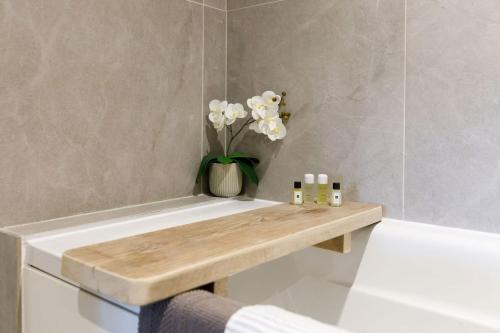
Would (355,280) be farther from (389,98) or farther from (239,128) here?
(239,128)

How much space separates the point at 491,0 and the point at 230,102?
819 millimetres

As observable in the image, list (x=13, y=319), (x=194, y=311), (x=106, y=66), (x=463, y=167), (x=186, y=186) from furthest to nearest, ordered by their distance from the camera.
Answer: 1. (x=186, y=186)
2. (x=106, y=66)
3. (x=463, y=167)
4. (x=13, y=319)
5. (x=194, y=311)

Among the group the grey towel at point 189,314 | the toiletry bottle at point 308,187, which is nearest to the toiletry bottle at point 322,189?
the toiletry bottle at point 308,187

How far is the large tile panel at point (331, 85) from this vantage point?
112cm

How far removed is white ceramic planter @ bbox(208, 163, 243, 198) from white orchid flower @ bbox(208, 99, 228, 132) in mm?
130

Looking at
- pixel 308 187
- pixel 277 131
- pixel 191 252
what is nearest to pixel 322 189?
pixel 308 187

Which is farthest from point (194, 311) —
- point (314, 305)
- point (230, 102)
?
point (230, 102)

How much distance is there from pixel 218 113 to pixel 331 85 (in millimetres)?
365

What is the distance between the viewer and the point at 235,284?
1035mm

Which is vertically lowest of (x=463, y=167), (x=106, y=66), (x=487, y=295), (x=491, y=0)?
(x=487, y=295)

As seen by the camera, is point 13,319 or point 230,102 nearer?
point 13,319

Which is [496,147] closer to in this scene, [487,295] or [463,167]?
[463,167]

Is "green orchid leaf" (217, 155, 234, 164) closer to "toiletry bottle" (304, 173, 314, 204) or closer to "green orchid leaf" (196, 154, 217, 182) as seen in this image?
"green orchid leaf" (196, 154, 217, 182)

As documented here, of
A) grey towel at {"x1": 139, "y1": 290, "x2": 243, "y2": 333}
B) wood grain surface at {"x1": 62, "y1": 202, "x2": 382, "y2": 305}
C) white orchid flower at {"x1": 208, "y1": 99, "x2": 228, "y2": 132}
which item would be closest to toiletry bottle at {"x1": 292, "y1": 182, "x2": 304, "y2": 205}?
wood grain surface at {"x1": 62, "y1": 202, "x2": 382, "y2": 305}
